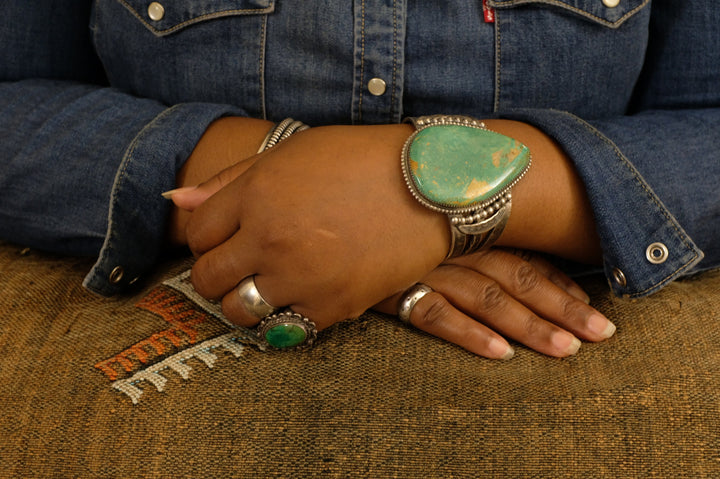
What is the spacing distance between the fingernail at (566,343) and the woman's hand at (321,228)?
0.17 metres

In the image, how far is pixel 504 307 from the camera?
0.72 meters

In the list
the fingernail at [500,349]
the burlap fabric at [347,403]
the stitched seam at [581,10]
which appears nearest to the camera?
the burlap fabric at [347,403]

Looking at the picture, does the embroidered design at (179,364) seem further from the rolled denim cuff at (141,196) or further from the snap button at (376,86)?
the snap button at (376,86)

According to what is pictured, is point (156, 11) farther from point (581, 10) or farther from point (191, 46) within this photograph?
point (581, 10)

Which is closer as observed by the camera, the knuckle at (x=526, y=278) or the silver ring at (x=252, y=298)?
the silver ring at (x=252, y=298)

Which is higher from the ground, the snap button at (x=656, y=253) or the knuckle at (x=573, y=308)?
the snap button at (x=656, y=253)

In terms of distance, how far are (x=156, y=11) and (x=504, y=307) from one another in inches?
25.9

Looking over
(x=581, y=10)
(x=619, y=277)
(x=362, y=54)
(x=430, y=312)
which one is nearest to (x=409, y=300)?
(x=430, y=312)

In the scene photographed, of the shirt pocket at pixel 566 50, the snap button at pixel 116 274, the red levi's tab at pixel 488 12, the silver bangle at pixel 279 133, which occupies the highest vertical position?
the red levi's tab at pixel 488 12

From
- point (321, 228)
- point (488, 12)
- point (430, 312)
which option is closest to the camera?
point (321, 228)

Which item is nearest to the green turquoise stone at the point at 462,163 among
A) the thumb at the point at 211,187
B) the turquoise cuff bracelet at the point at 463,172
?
the turquoise cuff bracelet at the point at 463,172

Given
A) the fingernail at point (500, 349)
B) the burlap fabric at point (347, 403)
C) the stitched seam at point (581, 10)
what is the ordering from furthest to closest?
the stitched seam at point (581, 10), the fingernail at point (500, 349), the burlap fabric at point (347, 403)

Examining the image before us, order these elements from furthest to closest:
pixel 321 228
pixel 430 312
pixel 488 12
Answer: pixel 488 12
pixel 430 312
pixel 321 228

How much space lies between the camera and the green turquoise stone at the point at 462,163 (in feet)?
2.00
